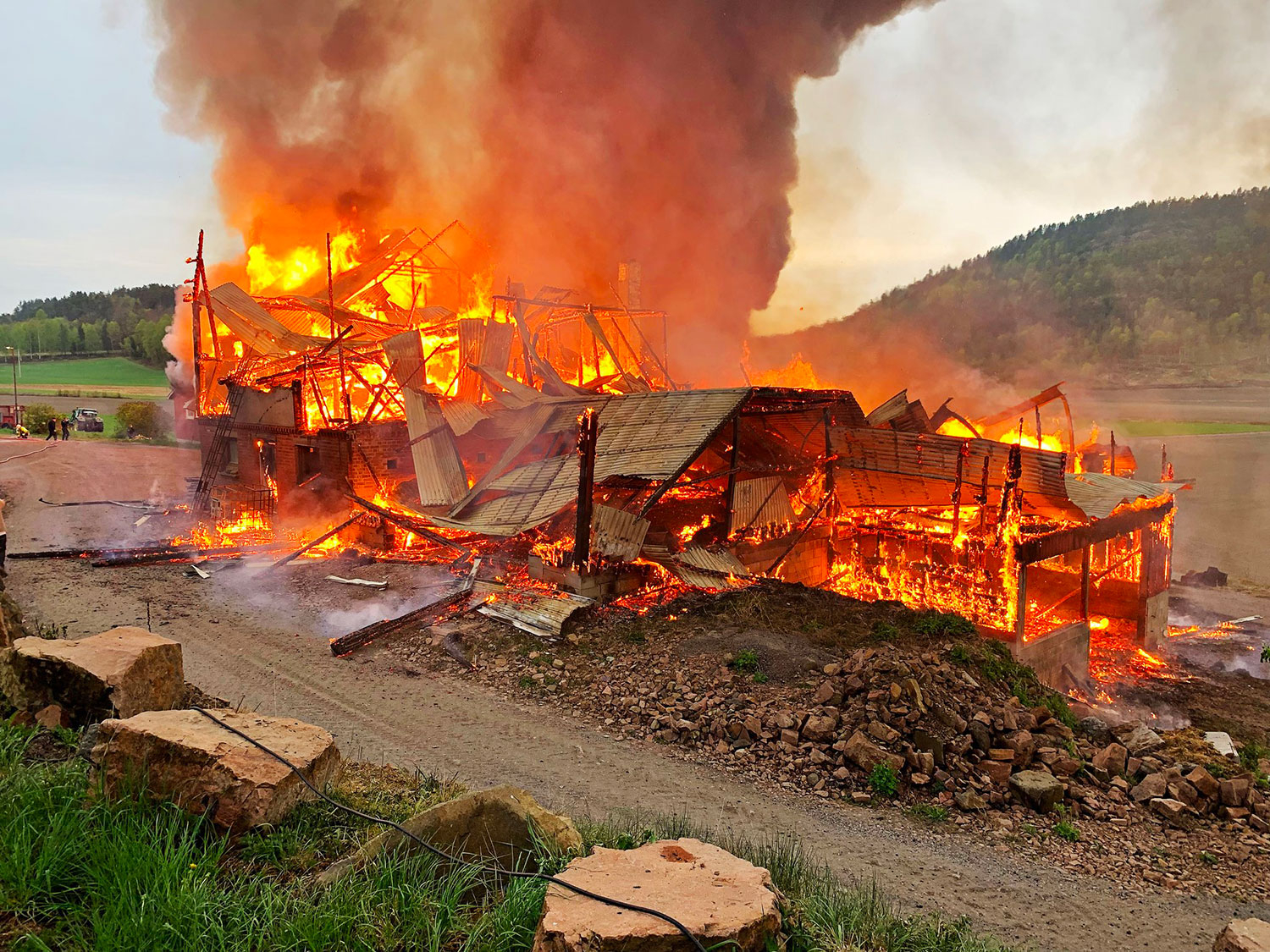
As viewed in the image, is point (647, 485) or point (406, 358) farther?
point (406, 358)

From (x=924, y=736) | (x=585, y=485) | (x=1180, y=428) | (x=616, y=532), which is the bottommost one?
(x=924, y=736)

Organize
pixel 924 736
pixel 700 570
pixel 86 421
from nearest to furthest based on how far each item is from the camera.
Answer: pixel 924 736 → pixel 700 570 → pixel 86 421

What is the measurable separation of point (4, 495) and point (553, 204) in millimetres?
24298

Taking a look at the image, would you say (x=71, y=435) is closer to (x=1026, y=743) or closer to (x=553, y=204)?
(x=553, y=204)

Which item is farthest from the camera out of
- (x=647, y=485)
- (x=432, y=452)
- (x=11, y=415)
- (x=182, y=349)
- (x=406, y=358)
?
(x=11, y=415)

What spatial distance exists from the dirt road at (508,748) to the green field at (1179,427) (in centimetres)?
5350

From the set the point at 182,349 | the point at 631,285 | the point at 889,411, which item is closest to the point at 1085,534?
the point at 889,411

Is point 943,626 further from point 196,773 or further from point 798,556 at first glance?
point 196,773

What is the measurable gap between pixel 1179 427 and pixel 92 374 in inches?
4076

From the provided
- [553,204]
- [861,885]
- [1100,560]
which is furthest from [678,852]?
[553,204]

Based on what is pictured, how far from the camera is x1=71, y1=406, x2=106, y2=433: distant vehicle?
46.9 meters

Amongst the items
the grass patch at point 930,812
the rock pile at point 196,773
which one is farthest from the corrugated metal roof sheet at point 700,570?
the rock pile at point 196,773

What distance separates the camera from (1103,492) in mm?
16828

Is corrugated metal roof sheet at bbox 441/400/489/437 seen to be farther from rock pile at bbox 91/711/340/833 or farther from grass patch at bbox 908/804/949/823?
rock pile at bbox 91/711/340/833
